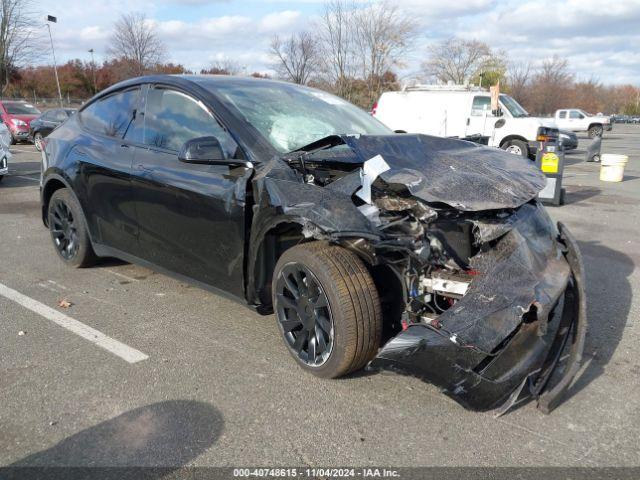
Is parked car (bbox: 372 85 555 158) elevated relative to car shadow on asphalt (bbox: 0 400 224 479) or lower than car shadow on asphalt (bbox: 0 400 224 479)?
elevated

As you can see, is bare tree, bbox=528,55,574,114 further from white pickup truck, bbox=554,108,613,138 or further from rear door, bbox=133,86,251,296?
rear door, bbox=133,86,251,296

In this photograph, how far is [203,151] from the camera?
136 inches

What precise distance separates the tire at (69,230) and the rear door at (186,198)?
1008 millimetres

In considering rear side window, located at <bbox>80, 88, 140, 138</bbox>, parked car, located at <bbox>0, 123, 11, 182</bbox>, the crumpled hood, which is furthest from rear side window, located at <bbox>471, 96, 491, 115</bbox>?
the crumpled hood

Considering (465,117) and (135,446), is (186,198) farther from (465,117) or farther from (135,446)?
(465,117)

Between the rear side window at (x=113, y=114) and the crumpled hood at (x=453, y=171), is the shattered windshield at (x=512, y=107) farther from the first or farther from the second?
the rear side window at (x=113, y=114)

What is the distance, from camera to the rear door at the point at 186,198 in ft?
11.7

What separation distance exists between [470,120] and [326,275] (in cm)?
1585

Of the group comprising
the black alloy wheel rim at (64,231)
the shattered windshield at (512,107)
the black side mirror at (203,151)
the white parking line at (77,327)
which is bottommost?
the white parking line at (77,327)

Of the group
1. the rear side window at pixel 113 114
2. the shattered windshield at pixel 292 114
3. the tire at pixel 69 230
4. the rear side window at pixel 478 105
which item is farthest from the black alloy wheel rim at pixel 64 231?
the rear side window at pixel 478 105

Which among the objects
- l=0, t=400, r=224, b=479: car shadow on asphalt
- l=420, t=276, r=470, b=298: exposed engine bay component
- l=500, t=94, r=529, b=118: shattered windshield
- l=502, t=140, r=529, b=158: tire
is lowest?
l=502, t=140, r=529, b=158: tire

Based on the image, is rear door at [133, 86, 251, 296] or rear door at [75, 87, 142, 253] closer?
rear door at [133, 86, 251, 296]

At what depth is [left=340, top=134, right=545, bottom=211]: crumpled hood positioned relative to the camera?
296cm

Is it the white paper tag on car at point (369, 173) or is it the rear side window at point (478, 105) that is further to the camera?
the rear side window at point (478, 105)
